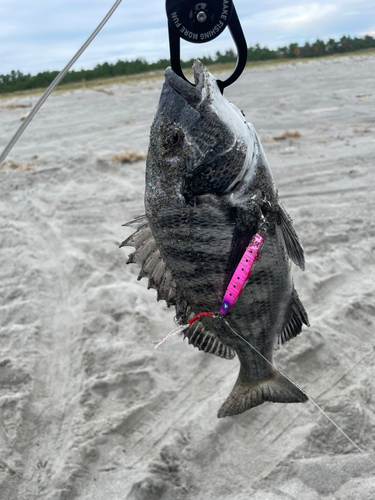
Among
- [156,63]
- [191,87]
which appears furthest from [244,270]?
[156,63]

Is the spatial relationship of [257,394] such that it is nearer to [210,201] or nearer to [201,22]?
[210,201]

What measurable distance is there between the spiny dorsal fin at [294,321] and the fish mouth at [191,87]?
3.86ft

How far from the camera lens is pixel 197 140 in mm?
1940

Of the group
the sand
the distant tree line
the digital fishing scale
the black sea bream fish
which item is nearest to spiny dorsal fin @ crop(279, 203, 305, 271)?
the black sea bream fish

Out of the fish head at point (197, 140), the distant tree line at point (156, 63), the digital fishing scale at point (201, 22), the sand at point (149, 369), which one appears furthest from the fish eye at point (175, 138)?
the distant tree line at point (156, 63)

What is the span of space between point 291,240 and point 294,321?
613mm

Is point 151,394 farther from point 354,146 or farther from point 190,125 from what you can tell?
point 354,146

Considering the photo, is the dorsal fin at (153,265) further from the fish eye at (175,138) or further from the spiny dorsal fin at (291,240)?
the spiny dorsal fin at (291,240)

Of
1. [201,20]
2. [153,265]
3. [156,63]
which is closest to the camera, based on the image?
[201,20]

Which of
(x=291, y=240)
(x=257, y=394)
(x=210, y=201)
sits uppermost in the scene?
(x=210, y=201)

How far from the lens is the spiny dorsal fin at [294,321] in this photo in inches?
95.9

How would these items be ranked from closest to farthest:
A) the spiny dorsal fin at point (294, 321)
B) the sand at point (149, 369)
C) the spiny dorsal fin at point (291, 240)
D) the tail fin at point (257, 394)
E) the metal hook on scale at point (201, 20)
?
the metal hook on scale at point (201, 20) < the spiny dorsal fin at point (291, 240) < the spiny dorsal fin at point (294, 321) < the tail fin at point (257, 394) < the sand at point (149, 369)

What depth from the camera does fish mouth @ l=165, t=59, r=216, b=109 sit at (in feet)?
6.22

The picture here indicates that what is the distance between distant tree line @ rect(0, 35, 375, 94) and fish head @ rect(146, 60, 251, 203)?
21.3 m
